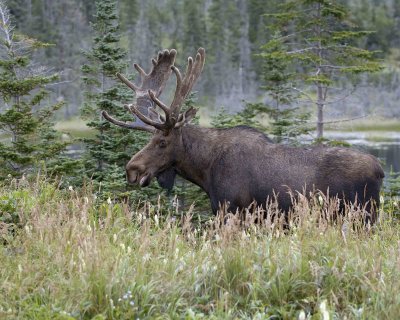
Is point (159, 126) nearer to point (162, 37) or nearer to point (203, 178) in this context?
point (203, 178)

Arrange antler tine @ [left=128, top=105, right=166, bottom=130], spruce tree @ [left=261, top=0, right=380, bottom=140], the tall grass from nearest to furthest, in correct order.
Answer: the tall grass, antler tine @ [left=128, top=105, right=166, bottom=130], spruce tree @ [left=261, top=0, right=380, bottom=140]

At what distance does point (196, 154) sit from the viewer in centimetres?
863

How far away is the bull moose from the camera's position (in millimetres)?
7605

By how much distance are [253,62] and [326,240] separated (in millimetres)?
87252

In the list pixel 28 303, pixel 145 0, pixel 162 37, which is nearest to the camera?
pixel 28 303

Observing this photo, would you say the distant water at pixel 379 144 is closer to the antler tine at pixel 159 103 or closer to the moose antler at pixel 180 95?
the moose antler at pixel 180 95

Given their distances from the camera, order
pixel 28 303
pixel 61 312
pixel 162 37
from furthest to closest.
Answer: pixel 162 37
pixel 28 303
pixel 61 312

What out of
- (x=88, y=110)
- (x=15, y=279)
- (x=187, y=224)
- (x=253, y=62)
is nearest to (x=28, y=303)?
(x=15, y=279)

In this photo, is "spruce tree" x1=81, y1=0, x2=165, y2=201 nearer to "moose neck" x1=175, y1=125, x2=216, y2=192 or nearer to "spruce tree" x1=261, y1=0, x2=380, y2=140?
"moose neck" x1=175, y1=125, x2=216, y2=192

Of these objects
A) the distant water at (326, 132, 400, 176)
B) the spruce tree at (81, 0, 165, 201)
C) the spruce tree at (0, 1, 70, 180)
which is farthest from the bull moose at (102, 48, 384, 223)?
Result: the distant water at (326, 132, 400, 176)

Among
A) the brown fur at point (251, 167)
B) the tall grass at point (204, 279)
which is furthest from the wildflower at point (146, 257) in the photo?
the brown fur at point (251, 167)

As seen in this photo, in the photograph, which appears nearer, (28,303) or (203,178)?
(28,303)

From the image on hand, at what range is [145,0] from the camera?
117 meters

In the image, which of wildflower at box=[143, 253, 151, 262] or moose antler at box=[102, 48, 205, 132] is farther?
moose antler at box=[102, 48, 205, 132]
